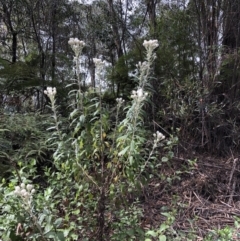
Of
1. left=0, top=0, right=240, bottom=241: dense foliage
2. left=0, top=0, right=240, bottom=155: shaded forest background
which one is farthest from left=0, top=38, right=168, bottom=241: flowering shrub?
left=0, top=0, right=240, bottom=155: shaded forest background

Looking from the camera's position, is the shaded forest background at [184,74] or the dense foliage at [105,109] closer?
the dense foliage at [105,109]

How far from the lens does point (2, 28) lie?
18.0 ft

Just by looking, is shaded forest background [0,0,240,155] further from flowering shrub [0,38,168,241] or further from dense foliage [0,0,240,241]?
flowering shrub [0,38,168,241]

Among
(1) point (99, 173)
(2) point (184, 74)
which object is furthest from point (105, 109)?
(2) point (184, 74)

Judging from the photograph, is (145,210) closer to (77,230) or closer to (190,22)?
(77,230)

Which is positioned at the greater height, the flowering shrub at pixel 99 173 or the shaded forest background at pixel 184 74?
the shaded forest background at pixel 184 74

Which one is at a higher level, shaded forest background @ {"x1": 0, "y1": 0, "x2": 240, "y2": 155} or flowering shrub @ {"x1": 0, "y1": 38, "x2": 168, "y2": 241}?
shaded forest background @ {"x1": 0, "y1": 0, "x2": 240, "y2": 155}

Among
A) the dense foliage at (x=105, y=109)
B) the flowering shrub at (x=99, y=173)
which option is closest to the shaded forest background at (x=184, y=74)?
the dense foliage at (x=105, y=109)

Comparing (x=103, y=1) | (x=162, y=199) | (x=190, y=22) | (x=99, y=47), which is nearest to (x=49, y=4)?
(x=103, y=1)

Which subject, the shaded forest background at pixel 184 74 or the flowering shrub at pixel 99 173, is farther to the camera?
the shaded forest background at pixel 184 74

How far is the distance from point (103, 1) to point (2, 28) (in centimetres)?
216

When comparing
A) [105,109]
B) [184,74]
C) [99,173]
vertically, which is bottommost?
[99,173]

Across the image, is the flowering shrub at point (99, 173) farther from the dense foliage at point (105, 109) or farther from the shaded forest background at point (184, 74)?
the shaded forest background at point (184, 74)

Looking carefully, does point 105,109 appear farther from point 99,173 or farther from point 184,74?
point 184,74
